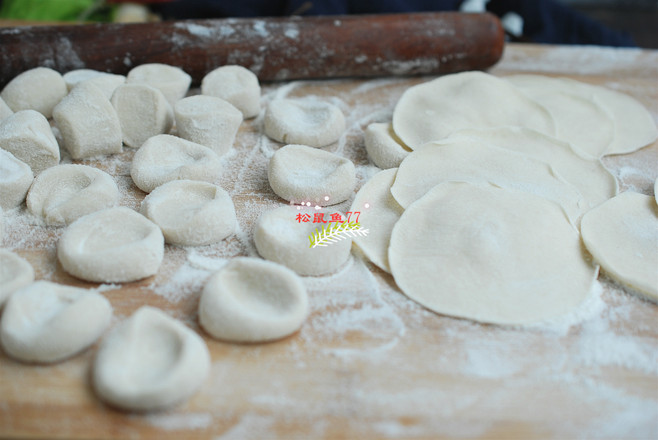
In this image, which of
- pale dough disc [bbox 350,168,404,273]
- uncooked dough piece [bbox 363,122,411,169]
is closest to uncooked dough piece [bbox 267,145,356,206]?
pale dough disc [bbox 350,168,404,273]

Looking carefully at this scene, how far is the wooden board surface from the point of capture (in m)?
1.03

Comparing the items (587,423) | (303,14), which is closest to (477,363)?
(587,423)

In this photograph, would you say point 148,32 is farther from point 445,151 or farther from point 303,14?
point 445,151

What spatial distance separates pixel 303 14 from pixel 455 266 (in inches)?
72.5

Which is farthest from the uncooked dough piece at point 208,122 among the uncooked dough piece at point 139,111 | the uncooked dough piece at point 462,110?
the uncooked dough piece at point 462,110

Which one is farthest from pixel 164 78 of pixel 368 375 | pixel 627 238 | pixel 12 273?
pixel 627 238

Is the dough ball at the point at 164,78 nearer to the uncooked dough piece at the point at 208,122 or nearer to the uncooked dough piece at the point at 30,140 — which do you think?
the uncooked dough piece at the point at 208,122

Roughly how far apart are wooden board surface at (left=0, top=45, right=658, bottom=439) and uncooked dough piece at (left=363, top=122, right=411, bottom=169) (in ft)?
1.46

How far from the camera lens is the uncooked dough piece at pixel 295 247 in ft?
4.33

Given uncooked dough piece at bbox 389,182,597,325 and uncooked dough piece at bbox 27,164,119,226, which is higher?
uncooked dough piece at bbox 27,164,119,226

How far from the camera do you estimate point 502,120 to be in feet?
6.26

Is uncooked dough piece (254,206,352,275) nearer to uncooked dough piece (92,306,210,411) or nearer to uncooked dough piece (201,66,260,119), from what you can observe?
uncooked dough piece (92,306,210,411)

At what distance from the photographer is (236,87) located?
6.50 ft

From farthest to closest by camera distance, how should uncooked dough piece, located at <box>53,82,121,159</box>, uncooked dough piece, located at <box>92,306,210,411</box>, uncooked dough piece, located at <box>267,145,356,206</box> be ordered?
uncooked dough piece, located at <box>53,82,121,159</box>, uncooked dough piece, located at <box>267,145,356,206</box>, uncooked dough piece, located at <box>92,306,210,411</box>
